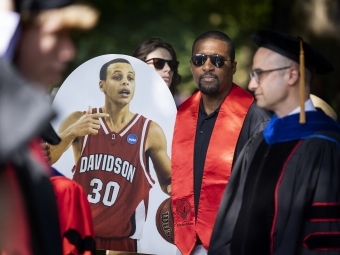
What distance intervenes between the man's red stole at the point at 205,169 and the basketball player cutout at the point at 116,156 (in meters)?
0.16

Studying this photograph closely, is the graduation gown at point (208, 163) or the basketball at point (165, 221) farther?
the basketball at point (165, 221)

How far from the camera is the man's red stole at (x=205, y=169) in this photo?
5629 millimetres

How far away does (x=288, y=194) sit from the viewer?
458 centimetres

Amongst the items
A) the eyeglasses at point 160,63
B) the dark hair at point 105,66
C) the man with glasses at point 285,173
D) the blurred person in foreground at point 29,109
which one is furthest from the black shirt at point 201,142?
the blurred person in foreground at point 29,109

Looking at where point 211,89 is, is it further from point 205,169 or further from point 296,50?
point 296,50

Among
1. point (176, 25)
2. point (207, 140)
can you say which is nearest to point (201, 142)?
point (207, 140)

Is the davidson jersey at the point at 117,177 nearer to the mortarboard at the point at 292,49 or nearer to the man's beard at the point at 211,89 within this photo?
the man's beard at the point at 211,89

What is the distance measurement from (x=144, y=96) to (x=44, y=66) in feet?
10.4

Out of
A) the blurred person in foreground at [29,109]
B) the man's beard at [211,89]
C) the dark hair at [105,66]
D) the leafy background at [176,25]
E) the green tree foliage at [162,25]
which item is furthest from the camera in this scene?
the green tree foliage at [162,25]

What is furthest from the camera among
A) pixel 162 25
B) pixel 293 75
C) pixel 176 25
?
pixel 176 25

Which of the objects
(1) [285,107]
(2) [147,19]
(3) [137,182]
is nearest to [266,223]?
(1) [285,107]

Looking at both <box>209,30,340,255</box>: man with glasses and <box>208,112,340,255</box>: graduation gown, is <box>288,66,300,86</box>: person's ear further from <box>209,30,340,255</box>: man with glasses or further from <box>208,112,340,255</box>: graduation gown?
<box>208,112,340,255</box>: graduation gown

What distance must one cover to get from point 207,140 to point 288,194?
1.25m

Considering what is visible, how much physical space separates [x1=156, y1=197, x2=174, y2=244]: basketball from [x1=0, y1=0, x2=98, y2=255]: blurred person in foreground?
8.71ft
